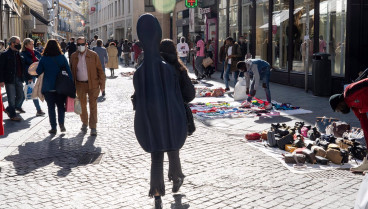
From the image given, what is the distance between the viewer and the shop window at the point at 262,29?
67.9 feet

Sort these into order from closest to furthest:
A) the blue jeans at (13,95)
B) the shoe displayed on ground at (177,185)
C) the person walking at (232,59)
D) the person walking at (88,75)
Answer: the shoe displayed on ground at (177,185), the person walking at (88,75), the blue jeans at (13,95), the person walking at (232,59)

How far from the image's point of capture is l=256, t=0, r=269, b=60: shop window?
20694 millimetres

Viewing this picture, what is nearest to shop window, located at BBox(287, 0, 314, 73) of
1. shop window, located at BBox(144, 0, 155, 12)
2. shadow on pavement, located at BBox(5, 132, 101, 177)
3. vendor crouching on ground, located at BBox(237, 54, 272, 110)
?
vendor crouching on ground, located at BBox(237, 54, 272, 110)

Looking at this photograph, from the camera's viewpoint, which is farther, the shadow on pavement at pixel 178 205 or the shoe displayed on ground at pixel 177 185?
the shoe displayed on ground at pixel 177 185

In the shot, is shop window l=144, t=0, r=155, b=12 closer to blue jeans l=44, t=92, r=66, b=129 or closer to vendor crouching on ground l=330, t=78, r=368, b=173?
blue jeans l=44, t=92, r=66, b=129

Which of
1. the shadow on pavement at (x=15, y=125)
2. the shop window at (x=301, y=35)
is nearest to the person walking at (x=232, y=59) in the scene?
the shop window at (x=301, y=35)

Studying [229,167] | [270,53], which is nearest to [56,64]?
[229,167]

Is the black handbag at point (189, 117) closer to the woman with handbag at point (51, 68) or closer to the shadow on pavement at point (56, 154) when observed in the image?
the shadow on pavement at point (56, 154)

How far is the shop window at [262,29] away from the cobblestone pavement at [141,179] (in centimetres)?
1260

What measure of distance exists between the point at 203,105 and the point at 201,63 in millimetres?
8771

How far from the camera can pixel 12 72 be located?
36.5ft

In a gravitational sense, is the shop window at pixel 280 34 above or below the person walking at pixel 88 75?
above

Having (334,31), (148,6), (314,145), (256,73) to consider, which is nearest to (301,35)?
(334,31)

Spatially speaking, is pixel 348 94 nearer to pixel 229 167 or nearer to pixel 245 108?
pixel 229 167
